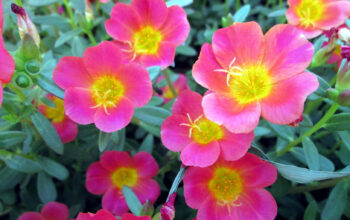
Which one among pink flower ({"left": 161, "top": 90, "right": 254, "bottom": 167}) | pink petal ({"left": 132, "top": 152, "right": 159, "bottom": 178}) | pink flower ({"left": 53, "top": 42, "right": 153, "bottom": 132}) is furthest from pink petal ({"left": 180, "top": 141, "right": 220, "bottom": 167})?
pink petal ({"left": 132, "top": 152, "right": 159, "bottom": 178})

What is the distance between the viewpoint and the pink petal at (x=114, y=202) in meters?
1.63

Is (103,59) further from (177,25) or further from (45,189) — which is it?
(45,189)

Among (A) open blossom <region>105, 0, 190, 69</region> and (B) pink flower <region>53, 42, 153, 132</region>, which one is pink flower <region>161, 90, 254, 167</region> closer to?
(B) pink flower <region>53, 42, 153, 132</region>

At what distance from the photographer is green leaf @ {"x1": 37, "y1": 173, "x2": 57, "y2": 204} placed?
1.75 metres

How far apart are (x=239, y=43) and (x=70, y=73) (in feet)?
2.14

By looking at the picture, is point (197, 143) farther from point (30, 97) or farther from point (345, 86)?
point (30, 97)

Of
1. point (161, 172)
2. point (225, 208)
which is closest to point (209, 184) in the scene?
point (225, 208)

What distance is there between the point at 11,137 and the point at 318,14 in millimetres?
1486

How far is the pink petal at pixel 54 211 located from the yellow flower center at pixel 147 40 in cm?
83

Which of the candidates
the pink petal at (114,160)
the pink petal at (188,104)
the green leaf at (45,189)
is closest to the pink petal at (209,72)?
the pink petal at (188,104)

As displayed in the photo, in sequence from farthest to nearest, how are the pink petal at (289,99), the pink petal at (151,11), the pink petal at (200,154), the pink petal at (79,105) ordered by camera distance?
→ the pink petal at (151,11), the pink petal at (79,105), the pink petal at (200,154), the pink petal at (289,99)

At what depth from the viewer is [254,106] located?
46.3 inches

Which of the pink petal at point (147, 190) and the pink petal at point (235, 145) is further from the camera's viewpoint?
the pink petal at point (147, 190)

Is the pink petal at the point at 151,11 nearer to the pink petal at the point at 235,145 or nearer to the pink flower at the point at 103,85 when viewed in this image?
the pink flower at the point at 103,85
